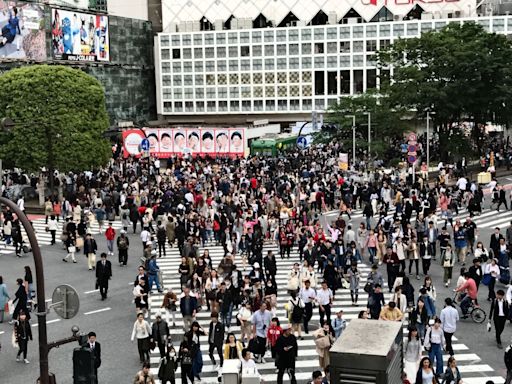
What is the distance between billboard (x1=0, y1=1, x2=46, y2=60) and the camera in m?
64.9

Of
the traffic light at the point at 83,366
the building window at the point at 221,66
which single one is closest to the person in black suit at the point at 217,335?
the traffic light at the point at 83,366

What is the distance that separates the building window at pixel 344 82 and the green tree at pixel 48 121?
4528cm

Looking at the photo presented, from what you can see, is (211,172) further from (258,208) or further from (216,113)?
(216,113)

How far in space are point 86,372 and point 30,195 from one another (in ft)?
117

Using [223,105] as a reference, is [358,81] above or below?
above

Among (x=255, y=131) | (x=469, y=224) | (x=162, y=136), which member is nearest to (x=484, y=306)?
(x=469, y=224)

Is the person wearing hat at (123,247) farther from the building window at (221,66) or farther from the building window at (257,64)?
the building window at (221,66)

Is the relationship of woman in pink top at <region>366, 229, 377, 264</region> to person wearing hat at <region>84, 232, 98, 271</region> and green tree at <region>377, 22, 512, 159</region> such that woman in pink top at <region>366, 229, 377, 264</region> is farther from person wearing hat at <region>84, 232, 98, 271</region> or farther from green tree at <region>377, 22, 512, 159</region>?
green tree at <region>377, 22, 512, 159</region>

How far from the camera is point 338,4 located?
91.3 m

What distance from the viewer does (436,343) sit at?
15.9 meters

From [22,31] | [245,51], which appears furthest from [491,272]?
[245,51]

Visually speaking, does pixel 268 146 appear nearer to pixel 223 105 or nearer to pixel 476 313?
pixel 223 105

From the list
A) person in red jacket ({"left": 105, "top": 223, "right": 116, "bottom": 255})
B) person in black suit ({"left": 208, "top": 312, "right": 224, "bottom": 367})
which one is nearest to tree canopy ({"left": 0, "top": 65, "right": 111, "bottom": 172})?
person in red jacket ({"left": 105, "top": 223, "right": 116, "bottom": 255})

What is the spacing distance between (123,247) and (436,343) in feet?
47.4
